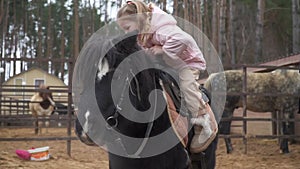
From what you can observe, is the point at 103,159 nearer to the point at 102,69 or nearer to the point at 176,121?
the point at 176,121

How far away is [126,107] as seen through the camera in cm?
215

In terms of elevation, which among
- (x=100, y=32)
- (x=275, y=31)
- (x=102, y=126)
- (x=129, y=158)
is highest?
(x=275, y=31)

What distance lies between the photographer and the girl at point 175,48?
2.42 m

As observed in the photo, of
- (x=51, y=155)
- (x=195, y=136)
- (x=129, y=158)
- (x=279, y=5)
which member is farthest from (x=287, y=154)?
(x=279, y=5)

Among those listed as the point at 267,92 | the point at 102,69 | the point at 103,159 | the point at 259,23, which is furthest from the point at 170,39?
the point at 259,23

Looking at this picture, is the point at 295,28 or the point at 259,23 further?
the point at 259,23

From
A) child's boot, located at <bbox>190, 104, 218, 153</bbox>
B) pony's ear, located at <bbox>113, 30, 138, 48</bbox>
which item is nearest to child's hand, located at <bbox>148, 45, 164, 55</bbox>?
pony's ear, located at <bbox>113, 30, 138, 48</bbox>

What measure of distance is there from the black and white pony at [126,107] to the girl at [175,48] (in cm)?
13

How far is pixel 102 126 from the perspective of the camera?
81.6 inches

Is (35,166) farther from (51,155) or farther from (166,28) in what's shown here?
(166,28)

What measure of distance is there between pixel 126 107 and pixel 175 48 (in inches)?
20.8

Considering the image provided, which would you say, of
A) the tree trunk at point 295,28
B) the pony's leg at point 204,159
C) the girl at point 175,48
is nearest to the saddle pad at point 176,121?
the girl at point 175,48

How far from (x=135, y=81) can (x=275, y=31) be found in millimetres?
23968

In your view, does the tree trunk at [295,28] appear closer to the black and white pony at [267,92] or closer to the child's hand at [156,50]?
the black and white pony at [267,92]
